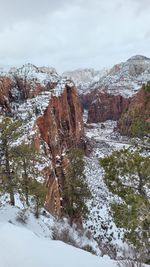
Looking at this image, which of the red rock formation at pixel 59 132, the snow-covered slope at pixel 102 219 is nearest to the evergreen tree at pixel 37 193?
the snow-covered slope at pixel 102 219

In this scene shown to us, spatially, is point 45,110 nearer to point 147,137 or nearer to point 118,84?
point 147,137

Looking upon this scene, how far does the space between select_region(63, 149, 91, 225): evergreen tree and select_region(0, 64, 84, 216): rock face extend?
7.83ft

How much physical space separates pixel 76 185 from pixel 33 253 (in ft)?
56.9

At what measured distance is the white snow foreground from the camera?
423 inches

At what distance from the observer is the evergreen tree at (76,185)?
2844 cm

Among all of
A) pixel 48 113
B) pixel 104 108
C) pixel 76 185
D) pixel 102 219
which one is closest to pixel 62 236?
pixel 76 185

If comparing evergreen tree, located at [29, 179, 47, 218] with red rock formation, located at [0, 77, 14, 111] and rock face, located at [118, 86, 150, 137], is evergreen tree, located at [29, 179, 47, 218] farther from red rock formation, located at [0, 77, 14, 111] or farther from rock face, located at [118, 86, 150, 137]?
red rock formation, located at [0, 77, 14, 111]

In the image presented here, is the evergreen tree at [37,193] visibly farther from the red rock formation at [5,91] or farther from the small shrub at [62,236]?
the red rock formation at [5,91]

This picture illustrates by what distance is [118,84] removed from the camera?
599 feet

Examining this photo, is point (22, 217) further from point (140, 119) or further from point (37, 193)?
point (140, 119)

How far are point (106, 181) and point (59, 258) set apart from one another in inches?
148

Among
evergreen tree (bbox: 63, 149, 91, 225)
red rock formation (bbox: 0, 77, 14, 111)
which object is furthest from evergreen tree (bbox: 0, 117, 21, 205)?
red rock formation (bbox: 0, 77, 14, 111)

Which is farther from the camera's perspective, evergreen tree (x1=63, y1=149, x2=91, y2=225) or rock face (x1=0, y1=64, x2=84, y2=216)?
rock face (x1=0, y1=64, x2=84, y2=216)

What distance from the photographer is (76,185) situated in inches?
1129
